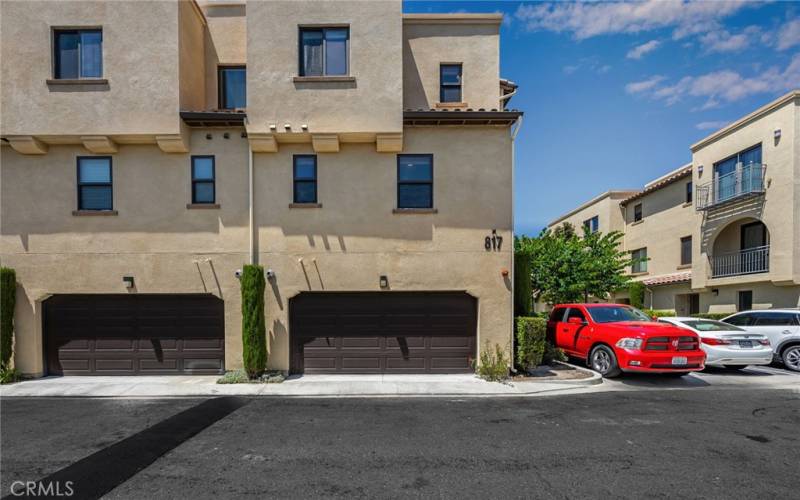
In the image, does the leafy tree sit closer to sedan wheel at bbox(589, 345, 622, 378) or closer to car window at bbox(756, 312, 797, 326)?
car window at bbox(756, 312, 797, 326)

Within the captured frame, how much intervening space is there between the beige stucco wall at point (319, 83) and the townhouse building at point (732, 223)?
15741mm

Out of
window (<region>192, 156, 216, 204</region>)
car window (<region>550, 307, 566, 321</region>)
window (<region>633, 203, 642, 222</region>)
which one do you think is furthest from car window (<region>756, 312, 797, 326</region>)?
window (<region>192, 156, 216, 204</region>)

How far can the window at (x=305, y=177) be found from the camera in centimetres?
1072

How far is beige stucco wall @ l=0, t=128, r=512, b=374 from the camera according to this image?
10.5 m

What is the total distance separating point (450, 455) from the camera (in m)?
5.63

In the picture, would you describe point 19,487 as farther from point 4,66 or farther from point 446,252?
point 4,66

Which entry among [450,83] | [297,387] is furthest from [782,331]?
[297,387]

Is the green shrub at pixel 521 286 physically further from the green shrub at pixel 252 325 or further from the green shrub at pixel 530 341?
the green shrub at pixel 252 325

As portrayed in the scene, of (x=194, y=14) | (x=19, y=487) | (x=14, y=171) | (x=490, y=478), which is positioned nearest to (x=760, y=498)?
(x=490, y=478)

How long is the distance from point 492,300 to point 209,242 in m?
7.64

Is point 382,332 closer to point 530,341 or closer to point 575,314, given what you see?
point 530,341

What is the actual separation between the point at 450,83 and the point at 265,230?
6693 mm

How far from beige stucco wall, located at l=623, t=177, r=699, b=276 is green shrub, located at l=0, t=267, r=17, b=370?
26.8 meters

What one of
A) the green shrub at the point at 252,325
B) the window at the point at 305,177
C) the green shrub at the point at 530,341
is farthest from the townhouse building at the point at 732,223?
the green shrub at the point at 252,325
